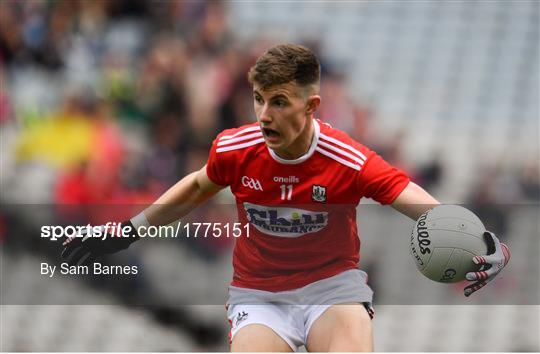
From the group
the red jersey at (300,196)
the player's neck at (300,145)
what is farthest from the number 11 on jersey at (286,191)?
the player's neck at (300,145)

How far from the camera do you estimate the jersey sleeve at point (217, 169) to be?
3693mm

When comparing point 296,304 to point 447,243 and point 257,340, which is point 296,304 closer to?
point 257,340

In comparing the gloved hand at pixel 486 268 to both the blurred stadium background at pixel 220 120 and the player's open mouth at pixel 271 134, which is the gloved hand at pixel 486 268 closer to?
the player's open mouth at pixel 271 134

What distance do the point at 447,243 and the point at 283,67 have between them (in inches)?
34.1

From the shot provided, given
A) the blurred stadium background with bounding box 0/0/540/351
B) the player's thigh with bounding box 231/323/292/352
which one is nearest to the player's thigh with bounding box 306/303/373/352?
the player's thigh with bounding box 231/323/292/352

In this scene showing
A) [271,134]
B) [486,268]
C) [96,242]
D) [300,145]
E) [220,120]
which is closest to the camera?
[486,268]

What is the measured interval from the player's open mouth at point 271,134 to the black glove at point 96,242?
2.50 feet

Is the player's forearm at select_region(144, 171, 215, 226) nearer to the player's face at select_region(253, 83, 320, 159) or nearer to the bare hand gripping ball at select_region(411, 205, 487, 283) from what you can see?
the player's face at select_region(253, 83, 320, 159)

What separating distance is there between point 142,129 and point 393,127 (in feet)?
6.80

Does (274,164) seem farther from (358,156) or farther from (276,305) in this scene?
(276,305)

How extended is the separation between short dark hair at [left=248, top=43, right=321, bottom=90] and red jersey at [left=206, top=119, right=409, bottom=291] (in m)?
0.27

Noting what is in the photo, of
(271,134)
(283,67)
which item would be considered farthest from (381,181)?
(283,67)

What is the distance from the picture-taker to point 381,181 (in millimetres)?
3570

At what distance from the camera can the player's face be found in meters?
3.45
